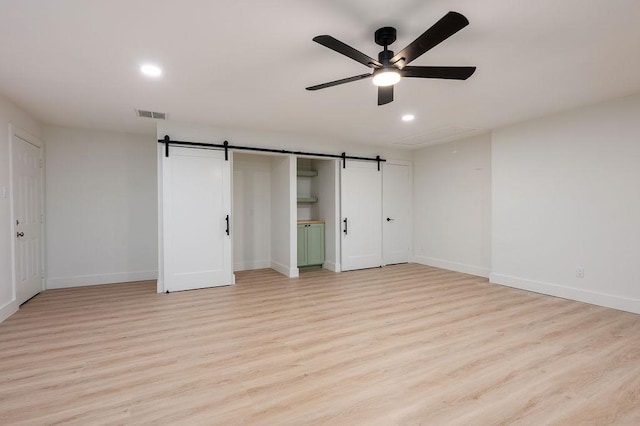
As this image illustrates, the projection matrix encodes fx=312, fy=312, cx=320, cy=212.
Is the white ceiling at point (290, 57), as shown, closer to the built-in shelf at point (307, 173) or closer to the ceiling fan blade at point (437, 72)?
the ceiling fan blade at point (437, 72)

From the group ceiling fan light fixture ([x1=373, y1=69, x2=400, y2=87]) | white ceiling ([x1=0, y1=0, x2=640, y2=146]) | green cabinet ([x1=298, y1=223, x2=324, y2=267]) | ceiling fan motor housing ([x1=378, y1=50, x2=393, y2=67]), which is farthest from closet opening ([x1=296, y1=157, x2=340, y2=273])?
ceiling fan motor housing ([x1=378, y1=50, x2=393, y2=67])

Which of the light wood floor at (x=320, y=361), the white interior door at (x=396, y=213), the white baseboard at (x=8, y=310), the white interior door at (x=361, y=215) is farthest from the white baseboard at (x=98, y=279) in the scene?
the white interior door at (x=396, y=213)

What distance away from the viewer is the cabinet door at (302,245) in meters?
6.02

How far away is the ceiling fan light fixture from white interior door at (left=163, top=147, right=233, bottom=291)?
3270mm

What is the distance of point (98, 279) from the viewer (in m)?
5.25

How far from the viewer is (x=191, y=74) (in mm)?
3090

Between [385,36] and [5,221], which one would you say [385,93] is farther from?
[5,221]

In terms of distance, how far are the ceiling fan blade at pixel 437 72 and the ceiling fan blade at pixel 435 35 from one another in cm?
9

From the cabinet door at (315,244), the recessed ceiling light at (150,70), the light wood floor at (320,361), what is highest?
the recessed ceiling light at (150,70)

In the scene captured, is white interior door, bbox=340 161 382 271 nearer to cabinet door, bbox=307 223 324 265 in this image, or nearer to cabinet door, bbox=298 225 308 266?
cabinet door, bbox=307 223 324 265

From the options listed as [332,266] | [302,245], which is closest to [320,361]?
[302,245]

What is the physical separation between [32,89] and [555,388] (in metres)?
5.63

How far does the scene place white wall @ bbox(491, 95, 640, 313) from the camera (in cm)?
376

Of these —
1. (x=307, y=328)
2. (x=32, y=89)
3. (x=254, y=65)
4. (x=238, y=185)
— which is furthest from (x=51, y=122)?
(x=307, y=328)
